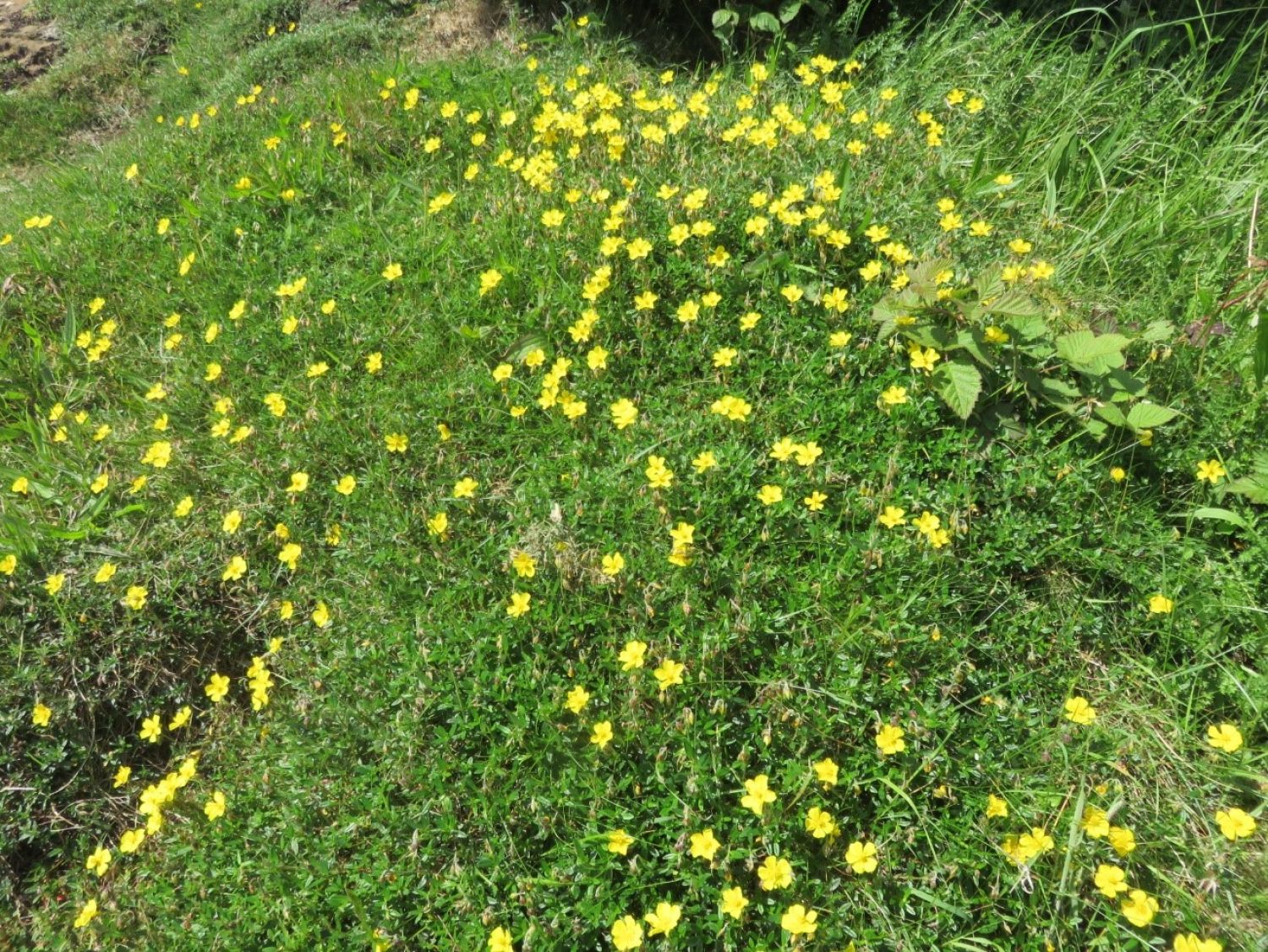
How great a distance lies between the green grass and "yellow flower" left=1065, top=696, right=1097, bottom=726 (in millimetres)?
96

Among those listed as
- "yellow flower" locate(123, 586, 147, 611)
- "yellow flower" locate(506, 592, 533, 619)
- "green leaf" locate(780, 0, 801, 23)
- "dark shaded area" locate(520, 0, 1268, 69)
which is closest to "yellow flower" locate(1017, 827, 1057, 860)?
"yellow flower" locate(506, 592, 533, 619)

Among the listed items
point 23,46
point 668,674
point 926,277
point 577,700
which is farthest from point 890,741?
point 23,46

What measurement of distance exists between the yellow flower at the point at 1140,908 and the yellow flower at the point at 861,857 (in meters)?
0.54

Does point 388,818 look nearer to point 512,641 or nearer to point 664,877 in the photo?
point 512,641

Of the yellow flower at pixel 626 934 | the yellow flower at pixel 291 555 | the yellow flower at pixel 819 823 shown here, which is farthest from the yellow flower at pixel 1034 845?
the yellow flower at pixel 291 555

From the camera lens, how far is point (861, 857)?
1.98 m

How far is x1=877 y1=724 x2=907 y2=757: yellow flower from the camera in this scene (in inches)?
82.4

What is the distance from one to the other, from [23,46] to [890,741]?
9.27 meters

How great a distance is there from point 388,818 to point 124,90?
6852 millimetres

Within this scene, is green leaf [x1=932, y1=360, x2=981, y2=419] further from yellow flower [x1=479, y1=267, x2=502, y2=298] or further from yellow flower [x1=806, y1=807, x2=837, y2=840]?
yellow flower [x1=479, y1=267, x2=502, y2=298]

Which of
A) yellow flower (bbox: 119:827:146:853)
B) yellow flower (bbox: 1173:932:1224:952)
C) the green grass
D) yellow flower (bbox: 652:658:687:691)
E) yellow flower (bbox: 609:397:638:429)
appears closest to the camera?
yellow flower (bbox: 1173:932:1224:952)

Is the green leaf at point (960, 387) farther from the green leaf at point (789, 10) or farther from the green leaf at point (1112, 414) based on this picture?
the green leaf at point (789, 10)

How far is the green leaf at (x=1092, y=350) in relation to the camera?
2.60m

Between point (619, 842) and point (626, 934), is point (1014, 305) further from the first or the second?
point (626, 934)
